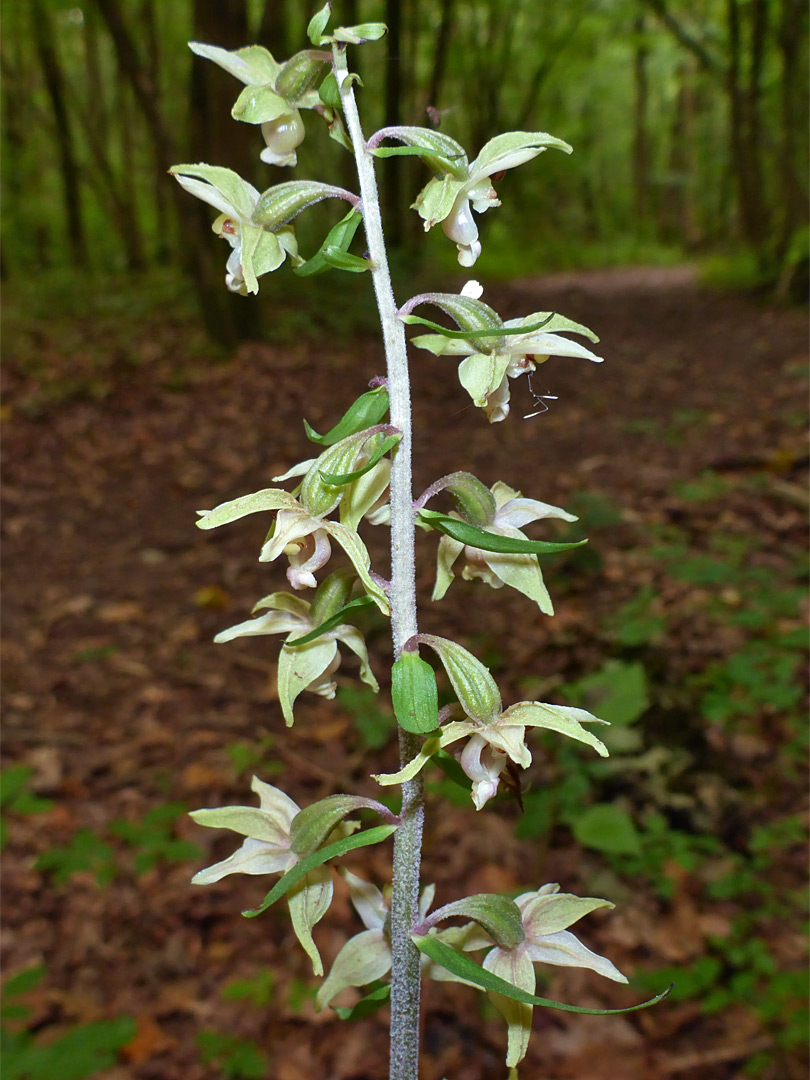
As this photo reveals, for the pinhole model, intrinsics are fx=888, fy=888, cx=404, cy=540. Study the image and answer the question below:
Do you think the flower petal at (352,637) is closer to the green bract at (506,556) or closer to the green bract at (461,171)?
the green bract at (506,556)

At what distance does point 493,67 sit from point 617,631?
1715 centimetres

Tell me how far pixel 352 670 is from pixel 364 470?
3112mm

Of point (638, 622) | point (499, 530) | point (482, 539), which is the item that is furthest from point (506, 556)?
point (638, 622)

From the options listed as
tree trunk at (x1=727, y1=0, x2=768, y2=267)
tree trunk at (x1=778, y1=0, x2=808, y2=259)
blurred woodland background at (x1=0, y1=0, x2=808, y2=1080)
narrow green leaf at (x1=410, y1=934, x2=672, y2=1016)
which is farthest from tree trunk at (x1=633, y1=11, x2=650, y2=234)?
narrow green leaf at (x1=410, y1=934, x2=672, y2=1016)

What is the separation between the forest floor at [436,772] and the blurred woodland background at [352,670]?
1 cm

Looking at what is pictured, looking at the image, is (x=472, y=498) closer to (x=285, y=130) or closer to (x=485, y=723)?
(x=485, y=723)

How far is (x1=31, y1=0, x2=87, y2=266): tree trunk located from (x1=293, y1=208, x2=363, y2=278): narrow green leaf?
40.1 ft

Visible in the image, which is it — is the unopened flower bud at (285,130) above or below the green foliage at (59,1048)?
above

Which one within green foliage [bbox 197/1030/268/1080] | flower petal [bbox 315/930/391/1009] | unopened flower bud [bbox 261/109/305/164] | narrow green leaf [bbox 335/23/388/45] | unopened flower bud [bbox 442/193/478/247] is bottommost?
green foliage [bbox 197/1030/268/1080]

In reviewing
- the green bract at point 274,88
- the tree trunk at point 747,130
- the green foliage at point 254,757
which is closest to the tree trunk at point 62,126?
the tree trunk at point 747,130

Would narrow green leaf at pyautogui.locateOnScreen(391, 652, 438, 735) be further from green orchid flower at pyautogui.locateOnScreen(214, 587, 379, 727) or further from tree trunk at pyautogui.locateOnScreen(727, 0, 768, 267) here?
tree trunk at pyautogui.locateOnScreen(727, 0, 768, 267)

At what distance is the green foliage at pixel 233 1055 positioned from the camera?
2383 mm

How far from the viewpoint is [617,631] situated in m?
3.86

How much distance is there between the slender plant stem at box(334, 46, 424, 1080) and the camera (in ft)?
3.76
